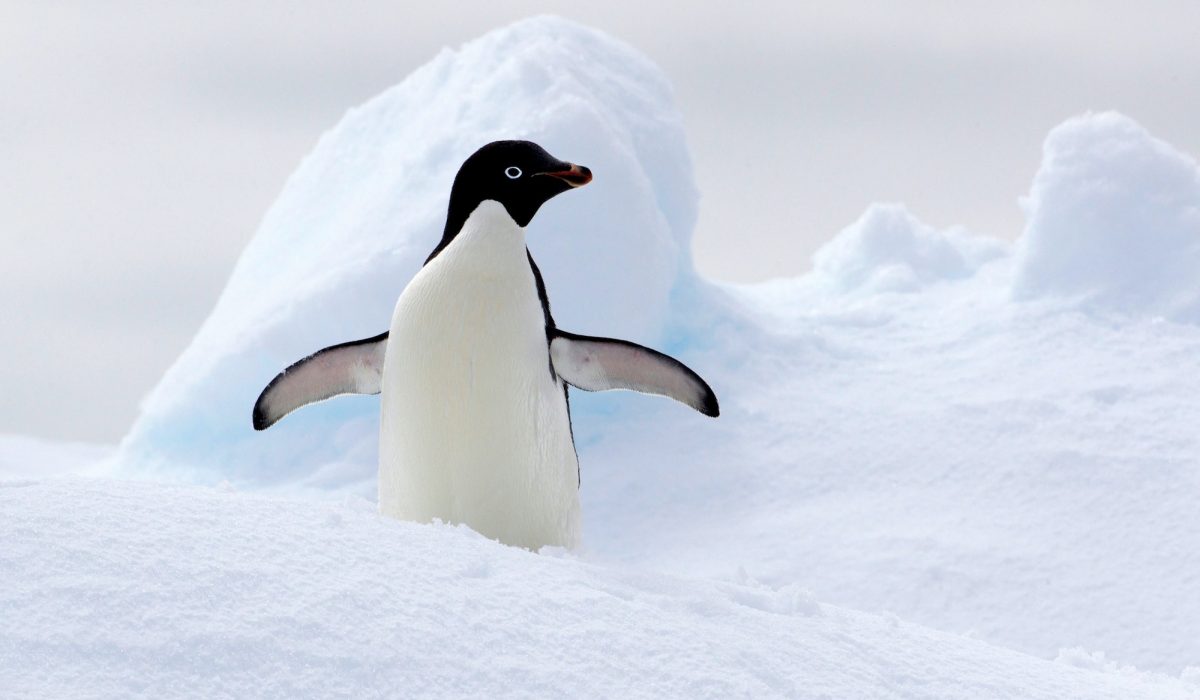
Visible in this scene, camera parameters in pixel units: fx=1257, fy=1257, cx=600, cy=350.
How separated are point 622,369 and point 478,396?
43 centimetres

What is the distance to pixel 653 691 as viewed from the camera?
73.5 inches

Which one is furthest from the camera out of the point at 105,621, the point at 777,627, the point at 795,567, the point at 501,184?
the point at 795,567

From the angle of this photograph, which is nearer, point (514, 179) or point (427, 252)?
point (514, 179)

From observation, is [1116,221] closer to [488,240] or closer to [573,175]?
[573,175]

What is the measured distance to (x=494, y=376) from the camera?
285 centimetres

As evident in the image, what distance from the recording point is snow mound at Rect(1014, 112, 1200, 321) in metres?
7.65

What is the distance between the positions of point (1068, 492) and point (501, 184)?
3.85 metres

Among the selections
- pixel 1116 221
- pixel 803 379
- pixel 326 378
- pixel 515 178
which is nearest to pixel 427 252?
pixel 803 379

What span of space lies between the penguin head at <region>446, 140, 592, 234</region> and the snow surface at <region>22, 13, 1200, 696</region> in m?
2.69

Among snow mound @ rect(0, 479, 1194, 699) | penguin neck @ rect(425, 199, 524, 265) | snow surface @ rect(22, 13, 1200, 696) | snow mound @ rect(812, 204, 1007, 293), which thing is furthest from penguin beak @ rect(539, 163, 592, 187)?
snow mound @ rect(812, 204, 1007, 293)

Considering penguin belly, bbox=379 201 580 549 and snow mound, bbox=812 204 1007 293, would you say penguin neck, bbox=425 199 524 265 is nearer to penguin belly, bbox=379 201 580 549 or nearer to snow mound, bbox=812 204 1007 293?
penguin belly, bbox=379 201 580 549

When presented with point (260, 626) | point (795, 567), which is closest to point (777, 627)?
point (260, 626)

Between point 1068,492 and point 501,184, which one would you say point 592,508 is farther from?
point 501,184

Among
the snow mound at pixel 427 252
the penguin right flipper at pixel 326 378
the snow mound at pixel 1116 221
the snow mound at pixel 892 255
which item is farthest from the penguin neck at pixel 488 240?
the snow mound at pixel 892 255
